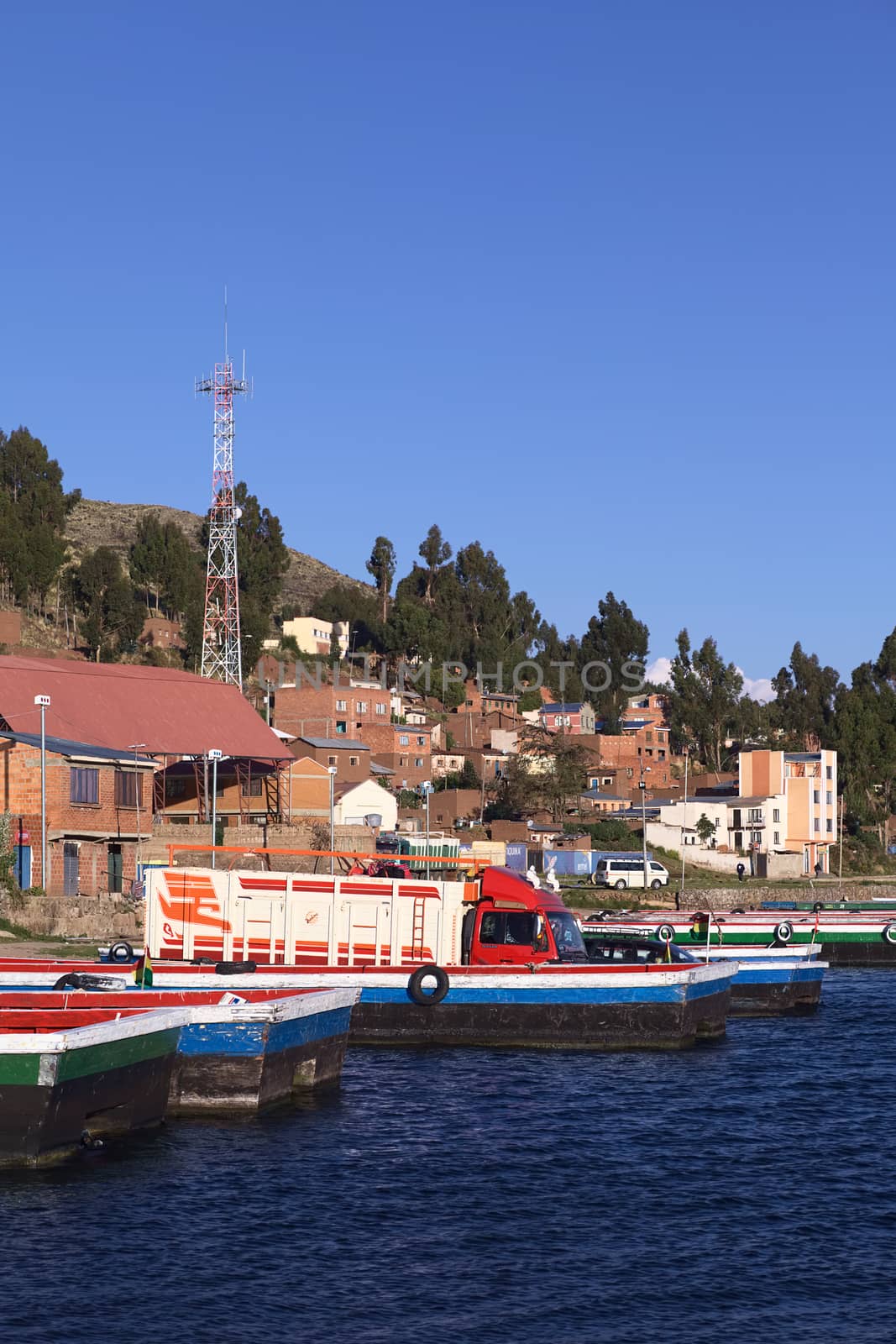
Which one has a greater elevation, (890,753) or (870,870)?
(890,753)

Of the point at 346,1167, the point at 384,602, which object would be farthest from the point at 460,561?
the point at 346,1167

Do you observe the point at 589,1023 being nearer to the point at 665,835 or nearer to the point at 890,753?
the point at 665,835

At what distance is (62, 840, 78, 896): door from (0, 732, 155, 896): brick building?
0.03 m

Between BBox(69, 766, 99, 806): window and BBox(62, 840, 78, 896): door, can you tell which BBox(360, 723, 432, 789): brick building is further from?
BBox(62, 840, 78, 896): door

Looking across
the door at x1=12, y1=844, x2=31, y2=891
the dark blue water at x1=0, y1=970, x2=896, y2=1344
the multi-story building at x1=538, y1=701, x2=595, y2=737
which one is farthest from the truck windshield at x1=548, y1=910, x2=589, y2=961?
the multi-story building at x1=538, y1=701, x2=595, y2=737

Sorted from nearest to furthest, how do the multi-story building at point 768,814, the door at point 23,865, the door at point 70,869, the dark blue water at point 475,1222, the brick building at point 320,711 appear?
the dark blue water at point 475,1222 < the door at point 23,865 < the door at point 70,869 < the multi-story building at point 768,814 < the brick building at point 320,711

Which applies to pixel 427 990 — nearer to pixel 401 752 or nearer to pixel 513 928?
pixel 513 928

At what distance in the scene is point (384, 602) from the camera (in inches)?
6841

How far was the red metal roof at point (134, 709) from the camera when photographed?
73.9 meters

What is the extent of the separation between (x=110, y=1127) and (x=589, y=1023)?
15.2 metres

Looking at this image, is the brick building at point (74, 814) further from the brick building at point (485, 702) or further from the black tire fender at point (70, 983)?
the brick building at point (485, 702)

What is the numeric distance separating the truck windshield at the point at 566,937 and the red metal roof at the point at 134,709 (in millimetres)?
37369

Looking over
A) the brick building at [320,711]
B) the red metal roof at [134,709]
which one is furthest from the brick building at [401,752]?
the red metal roof at [134,709]

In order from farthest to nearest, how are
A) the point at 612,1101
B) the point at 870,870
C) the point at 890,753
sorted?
the point at 890,753
the point at 870,870
the point at 612,1101
